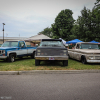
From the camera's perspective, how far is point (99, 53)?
300 inches

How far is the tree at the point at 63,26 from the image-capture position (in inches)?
1524

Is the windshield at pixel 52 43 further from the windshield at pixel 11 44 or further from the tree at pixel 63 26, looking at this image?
the tree at pixel 63 26

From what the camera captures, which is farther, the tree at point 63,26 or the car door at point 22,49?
the tree at point 63,26

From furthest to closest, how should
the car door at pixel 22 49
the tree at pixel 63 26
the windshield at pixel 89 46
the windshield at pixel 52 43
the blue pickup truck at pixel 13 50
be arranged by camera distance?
1. the tree at pixel 63 26
2. the car door at pixel 22 49
3. the windshield at pixel 89 46
4. the blue pickup truck at pixel 13 50
5. the windshield at pixel 52 43

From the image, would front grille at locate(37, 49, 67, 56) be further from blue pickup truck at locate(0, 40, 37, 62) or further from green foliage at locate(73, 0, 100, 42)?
green foliage at locate(73, 0, 100, 42)

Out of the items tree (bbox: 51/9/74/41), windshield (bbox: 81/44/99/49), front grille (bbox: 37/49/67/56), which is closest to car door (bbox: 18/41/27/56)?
front grille (bbox: 37/49/67/56)

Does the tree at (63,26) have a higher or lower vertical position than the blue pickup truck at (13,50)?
higher

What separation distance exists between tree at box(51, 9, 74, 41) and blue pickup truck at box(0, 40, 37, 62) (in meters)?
28.0

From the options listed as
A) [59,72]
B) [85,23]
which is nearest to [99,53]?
[59,72]

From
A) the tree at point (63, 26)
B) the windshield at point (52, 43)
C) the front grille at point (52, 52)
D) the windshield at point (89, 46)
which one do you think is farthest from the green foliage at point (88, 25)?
the front grille at point (52, 52)

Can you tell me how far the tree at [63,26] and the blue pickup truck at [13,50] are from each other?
27972mm

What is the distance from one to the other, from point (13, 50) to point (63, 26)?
105 feet

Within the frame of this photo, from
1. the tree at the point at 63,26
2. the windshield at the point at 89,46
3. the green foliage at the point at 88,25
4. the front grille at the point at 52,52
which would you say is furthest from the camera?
the tree at the point at 63,26

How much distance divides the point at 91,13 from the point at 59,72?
21865 mm
